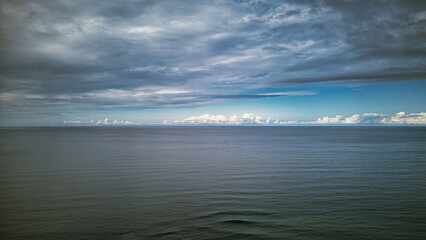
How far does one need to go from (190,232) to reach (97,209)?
7.97m

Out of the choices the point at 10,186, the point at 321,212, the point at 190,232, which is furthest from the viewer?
the point at 10,186

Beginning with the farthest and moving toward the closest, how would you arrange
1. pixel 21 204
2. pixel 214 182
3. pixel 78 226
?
pixel 214 182
pixel 21 204
pixel 78 226

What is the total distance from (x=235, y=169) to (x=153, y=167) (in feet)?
37.8

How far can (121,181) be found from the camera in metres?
27.6

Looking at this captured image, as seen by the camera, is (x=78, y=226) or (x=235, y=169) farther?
(x=235, y=169)

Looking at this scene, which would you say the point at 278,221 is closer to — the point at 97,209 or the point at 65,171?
the point at 97,209

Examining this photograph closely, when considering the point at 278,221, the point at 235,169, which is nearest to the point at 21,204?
the point at 278,221

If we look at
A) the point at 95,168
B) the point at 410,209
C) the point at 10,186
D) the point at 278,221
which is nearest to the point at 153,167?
the point at 95,168

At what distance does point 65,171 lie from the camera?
3356cm

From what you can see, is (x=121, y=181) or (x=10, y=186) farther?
(x=121, y=181)

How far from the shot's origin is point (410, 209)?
1786cm

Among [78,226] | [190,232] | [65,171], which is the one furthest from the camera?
[65,171]

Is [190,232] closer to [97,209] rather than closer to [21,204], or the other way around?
[97,209]

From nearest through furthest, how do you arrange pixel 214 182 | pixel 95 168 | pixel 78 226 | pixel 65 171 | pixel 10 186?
pixel 78 226, pixel 10 186, pixel 214 182, pixel 65 171, pixel 95 168
